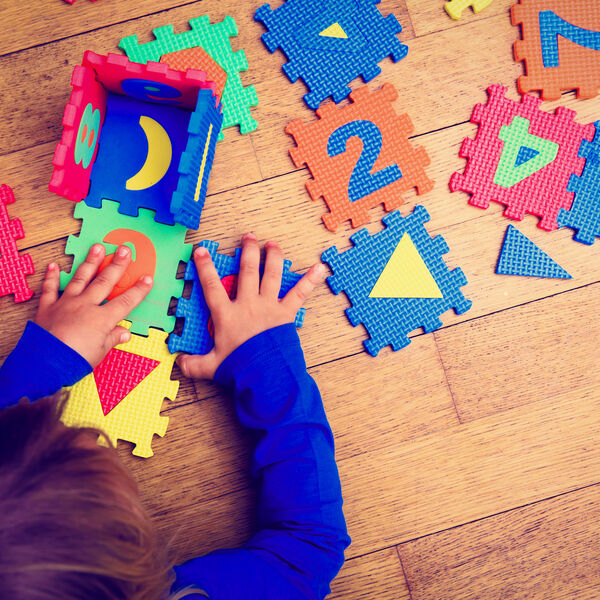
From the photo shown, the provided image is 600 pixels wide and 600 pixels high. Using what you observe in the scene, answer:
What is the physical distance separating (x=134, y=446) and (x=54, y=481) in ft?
1.01

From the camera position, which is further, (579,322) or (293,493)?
(579,322)

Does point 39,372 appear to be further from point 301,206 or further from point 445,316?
point 445,316

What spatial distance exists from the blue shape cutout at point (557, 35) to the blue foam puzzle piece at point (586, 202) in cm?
17

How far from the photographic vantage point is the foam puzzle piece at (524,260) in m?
0.82

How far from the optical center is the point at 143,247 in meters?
0.80

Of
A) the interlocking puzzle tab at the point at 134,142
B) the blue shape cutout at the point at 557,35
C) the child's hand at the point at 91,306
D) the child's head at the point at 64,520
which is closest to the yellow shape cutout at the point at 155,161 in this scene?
the interlocking puzzle tab at the point at 134,142

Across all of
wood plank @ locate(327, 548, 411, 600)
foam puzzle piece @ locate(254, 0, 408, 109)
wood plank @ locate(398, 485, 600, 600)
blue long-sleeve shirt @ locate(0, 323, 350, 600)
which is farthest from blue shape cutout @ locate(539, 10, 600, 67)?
wood plank @ locate(327, 548, 411, 600)

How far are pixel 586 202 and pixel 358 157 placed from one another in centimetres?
40

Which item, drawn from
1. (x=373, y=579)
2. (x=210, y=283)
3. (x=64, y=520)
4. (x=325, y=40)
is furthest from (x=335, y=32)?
(x=373, y=579)

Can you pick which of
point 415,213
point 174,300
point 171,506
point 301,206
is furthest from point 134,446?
point 415,213

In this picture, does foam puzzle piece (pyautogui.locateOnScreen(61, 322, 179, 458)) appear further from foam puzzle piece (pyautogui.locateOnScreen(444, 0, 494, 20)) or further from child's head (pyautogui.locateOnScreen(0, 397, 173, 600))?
foam puzzle piece (pyautogui.locateOnScreen(444, 0, 494, 20))

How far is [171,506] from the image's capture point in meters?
0.79

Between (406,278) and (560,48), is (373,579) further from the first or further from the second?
(560,48)

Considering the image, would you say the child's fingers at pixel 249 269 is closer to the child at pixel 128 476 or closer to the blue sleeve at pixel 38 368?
the child at pixel 128 476
